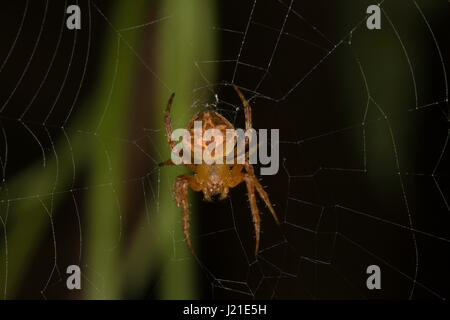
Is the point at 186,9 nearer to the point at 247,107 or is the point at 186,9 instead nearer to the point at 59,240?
the point at 247,107

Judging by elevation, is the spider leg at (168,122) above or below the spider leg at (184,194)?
above

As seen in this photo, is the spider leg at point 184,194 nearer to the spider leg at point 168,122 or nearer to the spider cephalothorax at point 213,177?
the spider cephalothorax at point 213,177

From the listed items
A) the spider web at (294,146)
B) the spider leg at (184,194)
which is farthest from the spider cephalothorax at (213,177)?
the spider web at (294,146)

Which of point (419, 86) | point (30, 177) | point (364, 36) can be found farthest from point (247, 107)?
point (30, 177)

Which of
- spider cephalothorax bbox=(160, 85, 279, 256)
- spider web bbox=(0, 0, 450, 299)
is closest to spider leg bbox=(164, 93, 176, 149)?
spider cephalothorax bbox=(160, 85, 279, 256)

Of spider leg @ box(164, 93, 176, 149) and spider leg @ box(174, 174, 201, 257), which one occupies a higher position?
spider leg @ box(164, 93, 176, 149)

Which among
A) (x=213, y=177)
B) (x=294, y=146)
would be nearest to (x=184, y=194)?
(x=213, y=177)

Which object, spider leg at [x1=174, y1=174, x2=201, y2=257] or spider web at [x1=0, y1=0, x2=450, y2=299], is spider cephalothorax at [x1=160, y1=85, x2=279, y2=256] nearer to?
spider leg at [x1=174, y1=174, x2=201, y2=257]
